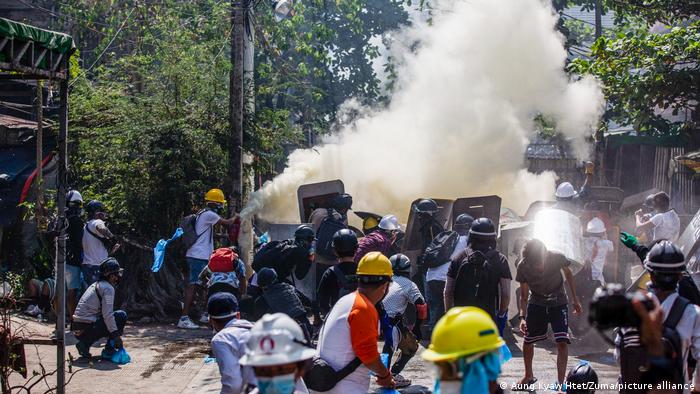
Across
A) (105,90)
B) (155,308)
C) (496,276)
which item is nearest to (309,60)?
(105,90)

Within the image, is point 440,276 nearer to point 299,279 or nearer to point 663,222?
point 299,279

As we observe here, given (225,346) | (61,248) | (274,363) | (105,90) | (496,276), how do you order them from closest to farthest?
(274,363) < (225,346) < (61,248) < (496,276) < (105,90)

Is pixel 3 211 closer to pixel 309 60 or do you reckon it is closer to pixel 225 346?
pixel 225 346

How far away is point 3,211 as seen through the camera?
46.7 feet

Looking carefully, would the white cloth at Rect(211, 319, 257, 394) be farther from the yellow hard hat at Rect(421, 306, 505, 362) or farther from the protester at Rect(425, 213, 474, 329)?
the protester at Rect(425, 213, 474, 329)

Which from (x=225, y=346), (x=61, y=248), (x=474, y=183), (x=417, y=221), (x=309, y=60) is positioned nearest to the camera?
(x=225, y=346)

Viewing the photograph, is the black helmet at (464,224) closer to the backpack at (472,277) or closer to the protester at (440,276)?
the protester at (440,276)

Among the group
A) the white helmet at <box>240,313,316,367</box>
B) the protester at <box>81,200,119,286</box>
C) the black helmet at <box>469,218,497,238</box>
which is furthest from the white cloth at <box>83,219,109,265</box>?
the white helmet at <box>240,313,316,367</box>

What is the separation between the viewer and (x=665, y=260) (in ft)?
18.2

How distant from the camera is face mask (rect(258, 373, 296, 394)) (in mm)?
3643

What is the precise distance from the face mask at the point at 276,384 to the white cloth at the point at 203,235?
8.09 meters

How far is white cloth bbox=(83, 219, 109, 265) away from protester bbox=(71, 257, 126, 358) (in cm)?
164

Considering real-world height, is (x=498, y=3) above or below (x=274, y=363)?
above

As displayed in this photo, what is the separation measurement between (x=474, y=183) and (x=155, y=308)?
8867 mm
